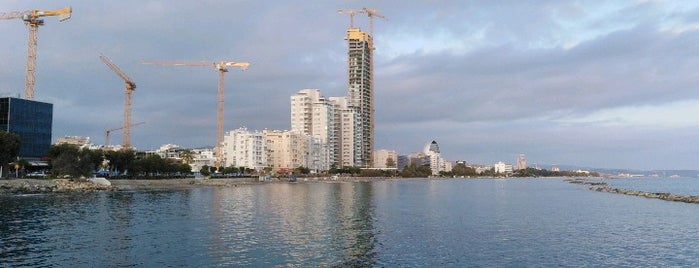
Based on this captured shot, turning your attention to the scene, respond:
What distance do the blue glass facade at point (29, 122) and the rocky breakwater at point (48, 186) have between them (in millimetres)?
29404

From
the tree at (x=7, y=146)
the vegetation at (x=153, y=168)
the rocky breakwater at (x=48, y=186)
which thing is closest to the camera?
the rocky breakwater at (x=48, y=186)

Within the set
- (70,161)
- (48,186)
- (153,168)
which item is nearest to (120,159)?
(153,168)

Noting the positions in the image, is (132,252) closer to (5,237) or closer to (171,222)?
(5,237)

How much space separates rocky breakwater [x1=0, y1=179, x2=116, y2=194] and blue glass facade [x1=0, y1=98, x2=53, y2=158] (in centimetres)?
2940

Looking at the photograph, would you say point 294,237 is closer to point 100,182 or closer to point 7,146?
point 7,146

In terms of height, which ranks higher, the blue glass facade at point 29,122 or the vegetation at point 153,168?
the blue glass facade at point 29,122

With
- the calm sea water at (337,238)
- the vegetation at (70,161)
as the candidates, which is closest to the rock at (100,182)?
the vegetation at (70,161)

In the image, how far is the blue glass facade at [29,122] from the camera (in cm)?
13788

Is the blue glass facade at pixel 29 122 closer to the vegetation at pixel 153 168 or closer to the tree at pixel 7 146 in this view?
the vegetation at pixel 153 168

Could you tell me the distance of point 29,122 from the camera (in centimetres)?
14325

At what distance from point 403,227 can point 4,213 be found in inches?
1900

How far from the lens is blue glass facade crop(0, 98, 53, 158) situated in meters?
138

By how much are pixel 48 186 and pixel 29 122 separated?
142ft

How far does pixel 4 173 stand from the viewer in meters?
121
